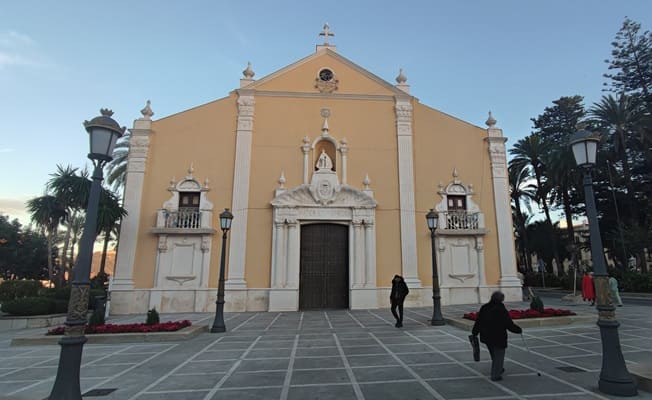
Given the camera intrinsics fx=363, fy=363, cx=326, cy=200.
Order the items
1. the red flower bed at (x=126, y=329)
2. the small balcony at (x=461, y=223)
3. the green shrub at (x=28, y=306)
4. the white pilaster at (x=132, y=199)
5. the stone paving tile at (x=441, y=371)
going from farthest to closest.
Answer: the small balcony at (x=461, y=223) → the white pilaster at (x=132, y=199) → the green shrub at (x=28, y=306) → the red flower bed at (x=126, y=329) → the stone paving tile at (x=441, y=371)

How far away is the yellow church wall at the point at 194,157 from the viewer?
50.2 feet

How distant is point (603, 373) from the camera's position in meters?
4.73

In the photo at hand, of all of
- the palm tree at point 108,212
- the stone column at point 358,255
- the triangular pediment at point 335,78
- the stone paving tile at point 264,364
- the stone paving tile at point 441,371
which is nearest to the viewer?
the stone paving tile at point 441,371

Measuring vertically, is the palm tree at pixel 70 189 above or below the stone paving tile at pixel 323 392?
above

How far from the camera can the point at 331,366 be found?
6.16 m

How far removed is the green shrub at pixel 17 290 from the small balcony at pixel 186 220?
5.64 meters

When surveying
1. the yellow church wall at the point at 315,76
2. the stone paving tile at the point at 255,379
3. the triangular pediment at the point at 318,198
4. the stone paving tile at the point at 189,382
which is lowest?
the stone paving tile at the point at 189,382

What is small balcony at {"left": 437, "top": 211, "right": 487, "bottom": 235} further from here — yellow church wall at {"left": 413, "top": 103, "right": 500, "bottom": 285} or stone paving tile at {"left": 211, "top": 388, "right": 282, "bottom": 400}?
stone paving tile at {"left": 211, "top": 388, "right": 282, "bottom": 400}

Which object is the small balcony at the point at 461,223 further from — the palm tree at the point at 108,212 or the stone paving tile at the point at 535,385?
the palm tree at the point at 108,212

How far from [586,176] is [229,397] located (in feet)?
19.9

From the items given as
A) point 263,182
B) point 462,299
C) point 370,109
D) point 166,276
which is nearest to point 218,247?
point 166,276

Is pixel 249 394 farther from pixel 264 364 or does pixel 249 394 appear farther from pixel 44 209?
pixel 44 209

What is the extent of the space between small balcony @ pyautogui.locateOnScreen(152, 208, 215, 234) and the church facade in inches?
2.3

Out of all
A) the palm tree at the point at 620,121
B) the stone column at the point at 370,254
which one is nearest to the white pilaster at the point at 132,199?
the stone column at the point at 370,254
